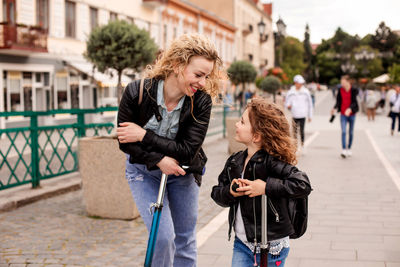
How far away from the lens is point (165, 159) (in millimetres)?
3131

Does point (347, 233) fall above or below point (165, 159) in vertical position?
below

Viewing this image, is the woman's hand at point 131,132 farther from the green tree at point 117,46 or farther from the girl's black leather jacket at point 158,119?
the green tree at point 117,46

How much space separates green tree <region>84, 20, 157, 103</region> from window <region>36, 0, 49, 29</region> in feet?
15.4

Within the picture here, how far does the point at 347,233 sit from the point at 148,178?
298cm

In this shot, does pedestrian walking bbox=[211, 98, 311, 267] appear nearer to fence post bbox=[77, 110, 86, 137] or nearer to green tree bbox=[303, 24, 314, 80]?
fence post bbox=[77, 110, 86, 137]

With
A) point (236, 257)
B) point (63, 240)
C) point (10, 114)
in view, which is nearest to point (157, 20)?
point (10, 114)

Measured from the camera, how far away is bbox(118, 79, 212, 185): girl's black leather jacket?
124 inches

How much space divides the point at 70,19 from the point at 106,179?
2119 cm

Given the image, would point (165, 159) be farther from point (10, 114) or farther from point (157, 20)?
point (157, 20)

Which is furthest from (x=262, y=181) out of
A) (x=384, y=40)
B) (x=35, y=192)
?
(x=384, y=40)

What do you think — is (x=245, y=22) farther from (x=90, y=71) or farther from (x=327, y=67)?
(x=327, y=67)

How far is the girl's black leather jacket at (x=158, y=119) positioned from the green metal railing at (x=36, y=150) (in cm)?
454

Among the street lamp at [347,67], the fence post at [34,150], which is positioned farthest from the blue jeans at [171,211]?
the street lamp at [347,67]

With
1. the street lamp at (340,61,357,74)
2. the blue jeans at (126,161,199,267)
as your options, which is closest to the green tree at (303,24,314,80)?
the street lamp at (340,61,357,74)
